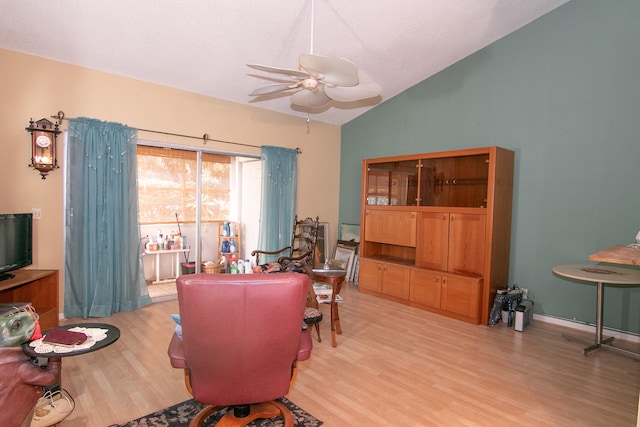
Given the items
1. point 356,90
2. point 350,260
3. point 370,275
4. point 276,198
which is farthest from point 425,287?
point 356,90

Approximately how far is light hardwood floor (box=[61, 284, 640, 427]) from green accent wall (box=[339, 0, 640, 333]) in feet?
2.38

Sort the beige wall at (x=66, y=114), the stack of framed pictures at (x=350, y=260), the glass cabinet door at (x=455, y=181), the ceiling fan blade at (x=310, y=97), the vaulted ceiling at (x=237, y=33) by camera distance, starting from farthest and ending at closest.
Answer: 1. the stack of framed pictures at (x=350, y=260)
2. the glass cabinet door at (x=455, y=181)
3. the beige wall at (x=66, y=114)
4. the ceiling fan blade at (x=310, y=97)
5. the vaulted ceiling at (x=237, y=33)

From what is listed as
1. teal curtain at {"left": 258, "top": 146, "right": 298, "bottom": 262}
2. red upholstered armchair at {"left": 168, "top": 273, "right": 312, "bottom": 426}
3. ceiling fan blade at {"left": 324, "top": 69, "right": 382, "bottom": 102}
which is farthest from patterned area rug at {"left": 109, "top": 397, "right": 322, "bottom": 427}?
teal curtain at {"left": 258, "top": 146, "right": 298, "bottom": 262}

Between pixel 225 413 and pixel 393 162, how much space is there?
3738 mm

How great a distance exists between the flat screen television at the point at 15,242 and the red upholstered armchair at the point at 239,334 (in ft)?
7.46

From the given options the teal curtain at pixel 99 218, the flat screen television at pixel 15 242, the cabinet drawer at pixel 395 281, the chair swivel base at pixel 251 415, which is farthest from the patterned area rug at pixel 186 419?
the cabinet drawer at pixel 395 281

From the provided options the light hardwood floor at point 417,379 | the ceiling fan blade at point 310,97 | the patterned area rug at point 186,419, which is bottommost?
the patterned area rug at point 186,419

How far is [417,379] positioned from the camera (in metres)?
2.76

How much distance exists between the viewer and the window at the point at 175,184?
5.45 metres

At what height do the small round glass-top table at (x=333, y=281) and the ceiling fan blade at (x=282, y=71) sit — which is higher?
the ceiling fan blade at (x=282, y=71)

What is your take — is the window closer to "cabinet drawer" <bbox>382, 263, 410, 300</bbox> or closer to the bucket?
the bucket

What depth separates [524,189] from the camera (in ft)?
14.0

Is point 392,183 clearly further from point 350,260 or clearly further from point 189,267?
point 189,267

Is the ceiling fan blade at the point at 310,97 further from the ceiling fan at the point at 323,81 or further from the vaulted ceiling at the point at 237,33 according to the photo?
the vaulted ceiling at the point at 237,33
